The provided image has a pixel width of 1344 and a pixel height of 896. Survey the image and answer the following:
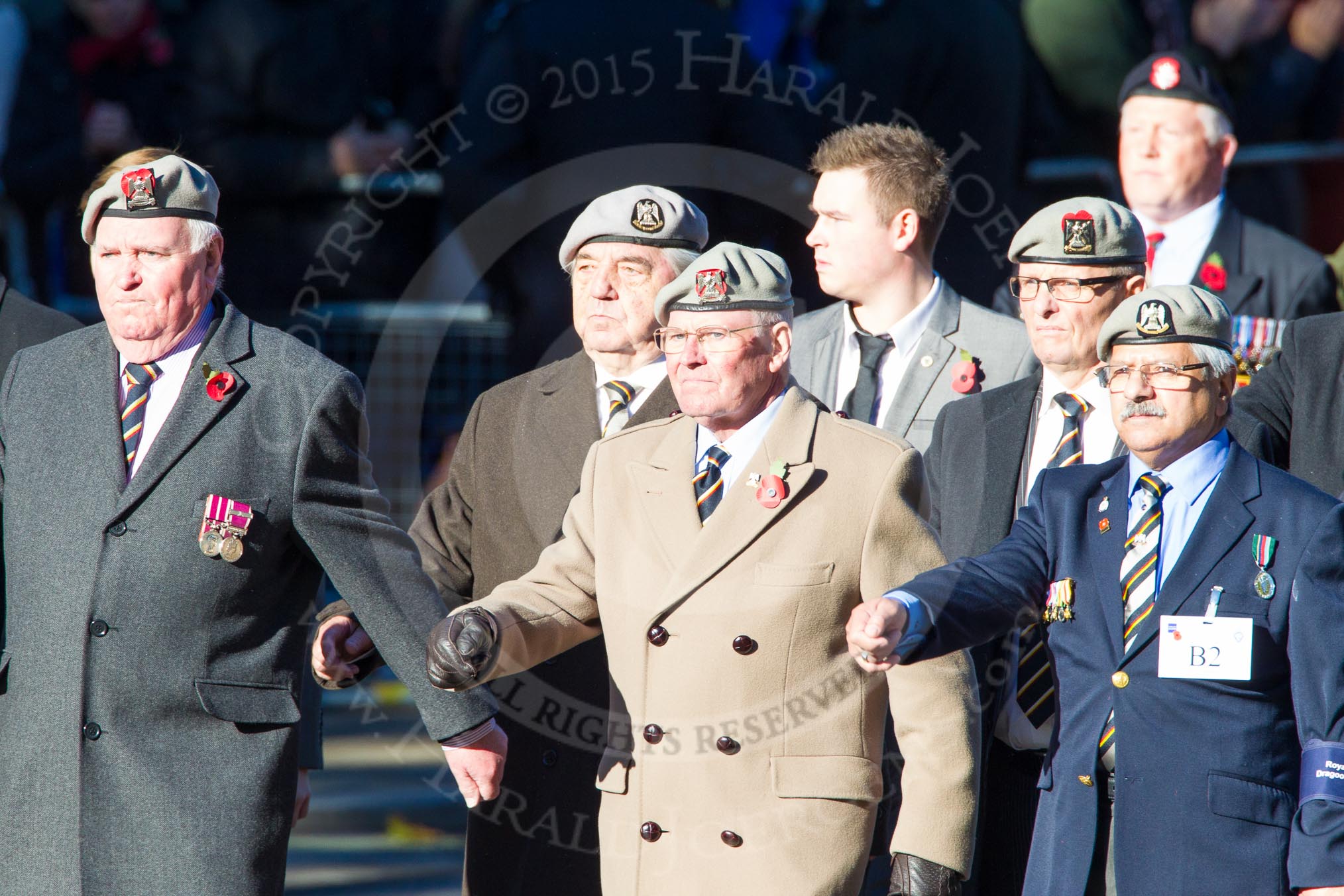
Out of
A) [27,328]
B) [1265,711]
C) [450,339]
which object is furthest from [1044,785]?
[450,339]

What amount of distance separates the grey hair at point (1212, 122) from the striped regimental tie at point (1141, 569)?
2.37m

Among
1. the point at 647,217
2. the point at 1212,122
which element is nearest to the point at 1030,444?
the point at 647,217

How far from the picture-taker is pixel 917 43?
7.02 meters

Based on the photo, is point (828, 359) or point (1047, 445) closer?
point (1047, 445)

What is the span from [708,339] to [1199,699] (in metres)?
1.23

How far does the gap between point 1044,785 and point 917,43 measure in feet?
12.9

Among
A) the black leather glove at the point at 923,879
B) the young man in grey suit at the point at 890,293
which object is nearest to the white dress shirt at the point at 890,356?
the young man in grey suit at the point at 890,293

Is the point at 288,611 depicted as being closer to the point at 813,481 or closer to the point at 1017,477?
the point at 813,481

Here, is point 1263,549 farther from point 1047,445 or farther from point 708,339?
point 708,339

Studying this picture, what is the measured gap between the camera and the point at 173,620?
3.94 meters

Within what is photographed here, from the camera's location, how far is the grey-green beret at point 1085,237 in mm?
4457

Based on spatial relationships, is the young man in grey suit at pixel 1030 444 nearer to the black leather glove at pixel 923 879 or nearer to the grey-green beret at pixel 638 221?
the black leather glove at pixel 923 879

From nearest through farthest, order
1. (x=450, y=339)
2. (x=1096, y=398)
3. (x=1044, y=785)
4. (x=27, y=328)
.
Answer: (x=1044, y=785) < (x=1096, y=398) < (x=27, y=328) < (x=450, y=339)

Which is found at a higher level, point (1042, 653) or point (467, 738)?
point (1042, 653)
